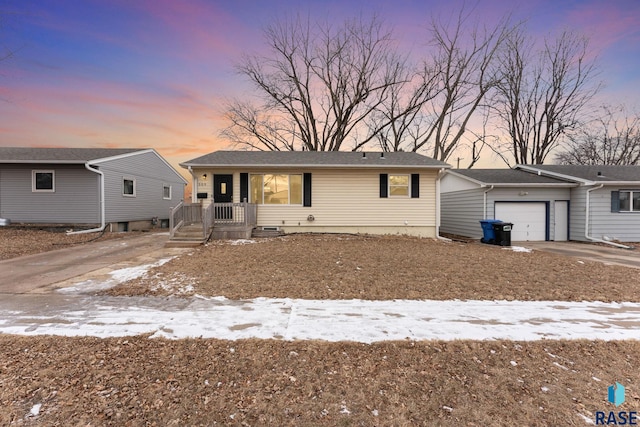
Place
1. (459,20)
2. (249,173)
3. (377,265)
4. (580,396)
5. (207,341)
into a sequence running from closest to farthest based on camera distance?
1. (580,396)
2. (207,341)
3. (377,265)
4. (249,173)
5. (459,20)

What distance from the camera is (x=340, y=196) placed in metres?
12.1

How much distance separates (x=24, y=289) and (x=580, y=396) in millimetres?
7810

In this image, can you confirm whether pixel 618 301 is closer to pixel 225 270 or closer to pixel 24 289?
pixel 225 270

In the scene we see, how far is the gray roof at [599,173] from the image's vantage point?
12.6 meters

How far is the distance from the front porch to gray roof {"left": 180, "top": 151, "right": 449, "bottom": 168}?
1.79 m

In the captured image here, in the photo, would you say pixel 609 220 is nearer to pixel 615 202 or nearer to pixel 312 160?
pixel 615 202

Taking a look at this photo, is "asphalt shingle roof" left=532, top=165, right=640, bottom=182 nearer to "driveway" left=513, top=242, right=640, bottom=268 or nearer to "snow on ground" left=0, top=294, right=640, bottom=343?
"driveway" left=513, top=242, right=640, bottom=268

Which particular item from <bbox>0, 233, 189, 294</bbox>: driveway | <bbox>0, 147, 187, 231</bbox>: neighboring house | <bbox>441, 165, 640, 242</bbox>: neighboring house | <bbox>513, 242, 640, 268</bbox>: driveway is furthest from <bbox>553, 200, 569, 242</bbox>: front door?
<bbox>0, 147, 187, 231</bbox>: neighboring house

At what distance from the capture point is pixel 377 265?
6.82 meters

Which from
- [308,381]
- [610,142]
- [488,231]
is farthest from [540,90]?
[308,381]

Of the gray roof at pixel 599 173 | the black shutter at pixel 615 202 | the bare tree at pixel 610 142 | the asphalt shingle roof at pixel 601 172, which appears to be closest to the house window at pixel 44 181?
the gray roof at pixel 599 173

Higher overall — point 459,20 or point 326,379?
point 459,20

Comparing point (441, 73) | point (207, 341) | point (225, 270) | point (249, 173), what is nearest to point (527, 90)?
point (441, 73)

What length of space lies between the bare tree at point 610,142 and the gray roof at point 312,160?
21.3 metres
